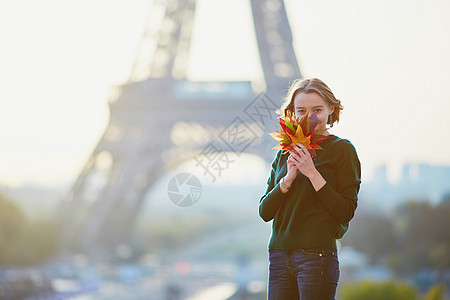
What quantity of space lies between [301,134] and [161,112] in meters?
10.7

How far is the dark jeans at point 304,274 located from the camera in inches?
65.5

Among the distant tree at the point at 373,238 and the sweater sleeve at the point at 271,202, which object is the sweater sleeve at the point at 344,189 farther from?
the distant tree at the point at 373,238

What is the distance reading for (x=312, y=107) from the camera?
69.4 inches

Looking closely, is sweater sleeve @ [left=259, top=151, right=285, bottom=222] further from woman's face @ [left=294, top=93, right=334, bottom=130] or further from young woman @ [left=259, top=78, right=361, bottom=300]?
woman's face @ [left=294, top=93, right=334, bottom=130]

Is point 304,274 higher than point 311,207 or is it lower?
lower

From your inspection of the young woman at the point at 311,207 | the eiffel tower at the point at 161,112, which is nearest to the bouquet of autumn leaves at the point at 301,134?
the young woman at the point at 311,207

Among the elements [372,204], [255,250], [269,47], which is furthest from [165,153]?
[255,250]

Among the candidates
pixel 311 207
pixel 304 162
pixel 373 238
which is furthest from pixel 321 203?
pixel 373 238

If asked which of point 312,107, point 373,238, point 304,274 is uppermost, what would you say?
point 373,238

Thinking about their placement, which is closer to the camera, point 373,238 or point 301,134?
point 301,134

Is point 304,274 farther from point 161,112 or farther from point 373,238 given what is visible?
point 373,238

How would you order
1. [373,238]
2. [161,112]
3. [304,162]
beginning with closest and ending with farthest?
[304,162], [161,112], [373,238]

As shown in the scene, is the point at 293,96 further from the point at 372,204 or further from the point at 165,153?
the point at 372,204

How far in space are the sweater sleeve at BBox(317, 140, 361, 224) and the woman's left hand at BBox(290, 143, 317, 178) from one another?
0.05 meters
